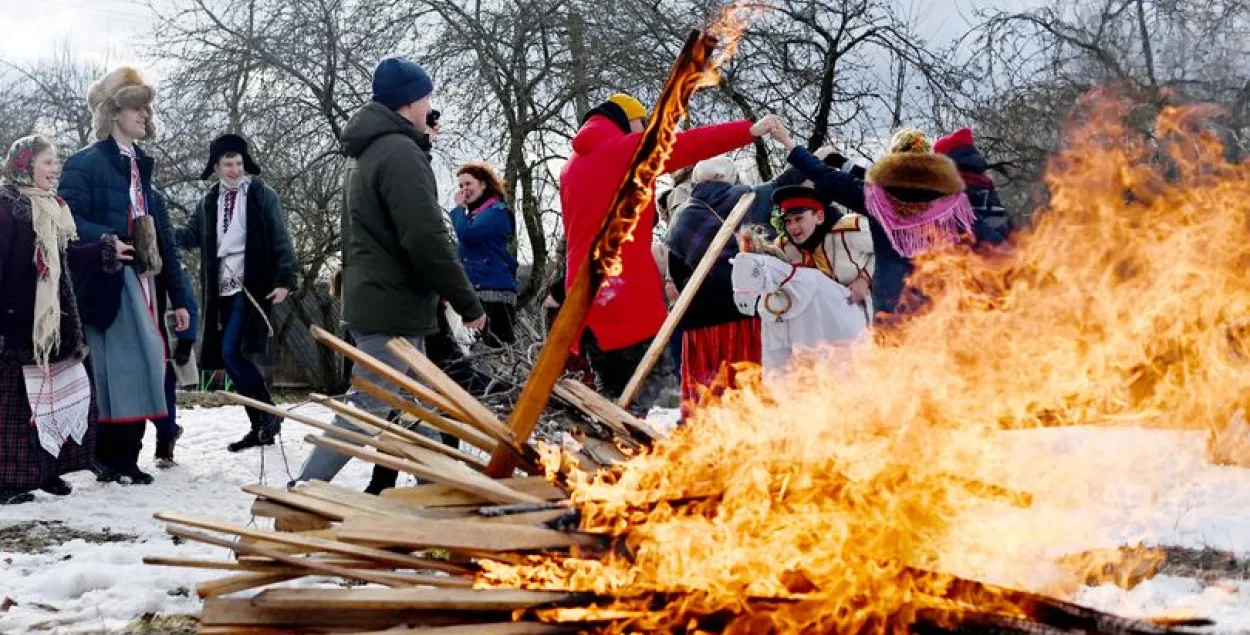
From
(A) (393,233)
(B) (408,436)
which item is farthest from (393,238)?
(B) (408,436)

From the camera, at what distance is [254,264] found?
732cm

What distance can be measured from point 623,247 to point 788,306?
0.89m

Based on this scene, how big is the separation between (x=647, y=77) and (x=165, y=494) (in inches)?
339

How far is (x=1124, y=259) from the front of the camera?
3.22 metres

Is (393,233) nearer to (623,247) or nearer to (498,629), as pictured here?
(623,247)

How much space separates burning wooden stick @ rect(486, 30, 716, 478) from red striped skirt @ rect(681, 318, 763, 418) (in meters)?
3.64

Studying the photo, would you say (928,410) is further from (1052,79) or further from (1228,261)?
(1052,79)

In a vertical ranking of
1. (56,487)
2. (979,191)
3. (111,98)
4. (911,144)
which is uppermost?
(111,98)

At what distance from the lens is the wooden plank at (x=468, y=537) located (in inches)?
91.1

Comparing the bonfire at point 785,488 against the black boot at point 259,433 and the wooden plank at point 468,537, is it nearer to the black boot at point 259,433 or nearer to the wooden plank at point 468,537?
the wooden plank at point 468,537

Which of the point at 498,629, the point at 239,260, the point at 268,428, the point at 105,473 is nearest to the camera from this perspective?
the point at 498,629

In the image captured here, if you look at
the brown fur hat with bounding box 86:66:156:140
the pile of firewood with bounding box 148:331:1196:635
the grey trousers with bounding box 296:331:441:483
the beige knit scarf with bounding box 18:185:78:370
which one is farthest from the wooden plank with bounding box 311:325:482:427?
the brown fur hat with bounding box 86:66:156:140

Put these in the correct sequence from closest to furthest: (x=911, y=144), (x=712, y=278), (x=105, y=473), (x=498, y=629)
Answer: (x=498, y=629), (x=911, y=144), (x=712, y=278), (x=105, y=473)

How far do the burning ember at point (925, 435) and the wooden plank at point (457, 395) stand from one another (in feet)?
0.53
